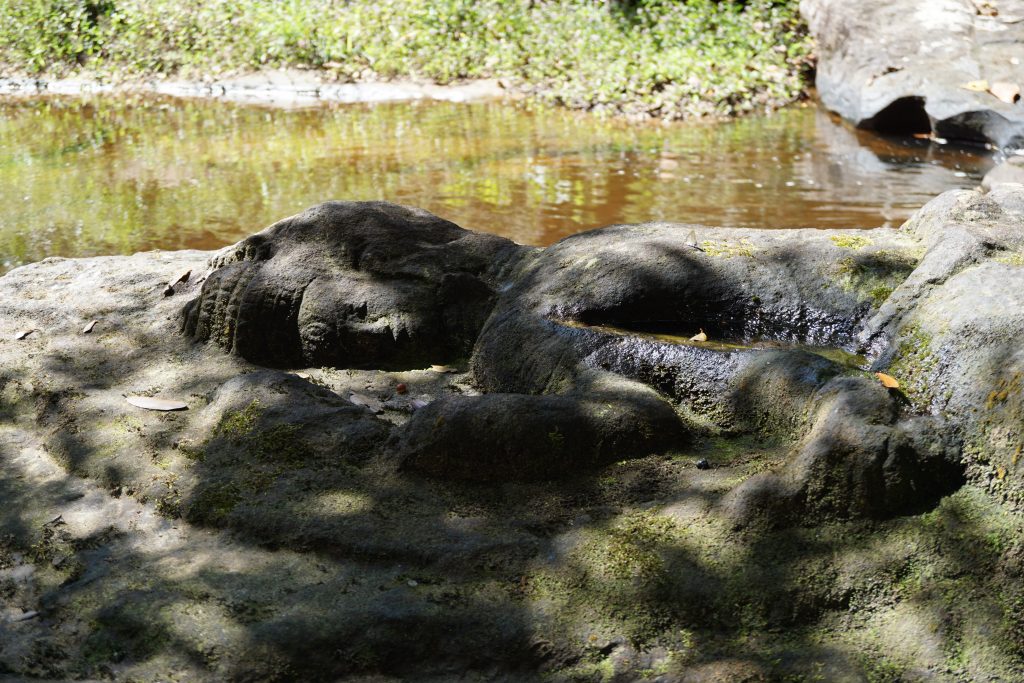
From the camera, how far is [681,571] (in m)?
2.85

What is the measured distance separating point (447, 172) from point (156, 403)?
237 inches

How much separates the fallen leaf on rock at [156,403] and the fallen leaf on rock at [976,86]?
8.68m

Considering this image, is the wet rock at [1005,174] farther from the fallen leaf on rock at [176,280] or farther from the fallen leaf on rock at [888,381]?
the fallen leaf on rock at [176,280]

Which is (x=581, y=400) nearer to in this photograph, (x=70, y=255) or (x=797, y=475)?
(x=797, y=475)

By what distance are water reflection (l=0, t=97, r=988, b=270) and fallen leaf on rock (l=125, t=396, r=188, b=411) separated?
3.96 meters

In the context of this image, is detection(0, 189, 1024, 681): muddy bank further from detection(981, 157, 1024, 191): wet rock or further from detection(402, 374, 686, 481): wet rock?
detection(981, 157, 1024, 191): wet rock

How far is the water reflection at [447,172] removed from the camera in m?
8.27

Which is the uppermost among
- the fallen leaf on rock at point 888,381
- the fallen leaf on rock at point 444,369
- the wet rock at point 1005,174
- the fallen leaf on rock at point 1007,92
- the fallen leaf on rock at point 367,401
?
the fallen leaf on rock at point 1007,92

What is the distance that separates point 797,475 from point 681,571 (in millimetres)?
420

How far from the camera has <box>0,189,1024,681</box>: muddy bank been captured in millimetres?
2756

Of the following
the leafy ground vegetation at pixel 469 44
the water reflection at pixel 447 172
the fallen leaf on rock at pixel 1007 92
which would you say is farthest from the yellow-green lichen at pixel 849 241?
the leafy ground vegetation at pixel 469 44

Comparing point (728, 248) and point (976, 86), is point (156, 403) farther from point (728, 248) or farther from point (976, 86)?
point (976, 86)

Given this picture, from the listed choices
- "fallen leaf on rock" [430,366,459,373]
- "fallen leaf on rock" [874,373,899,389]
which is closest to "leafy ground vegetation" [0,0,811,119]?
"fallen leaf on rock" [430,366,459,373]

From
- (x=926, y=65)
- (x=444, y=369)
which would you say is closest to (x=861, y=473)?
(x=444, y=369)
